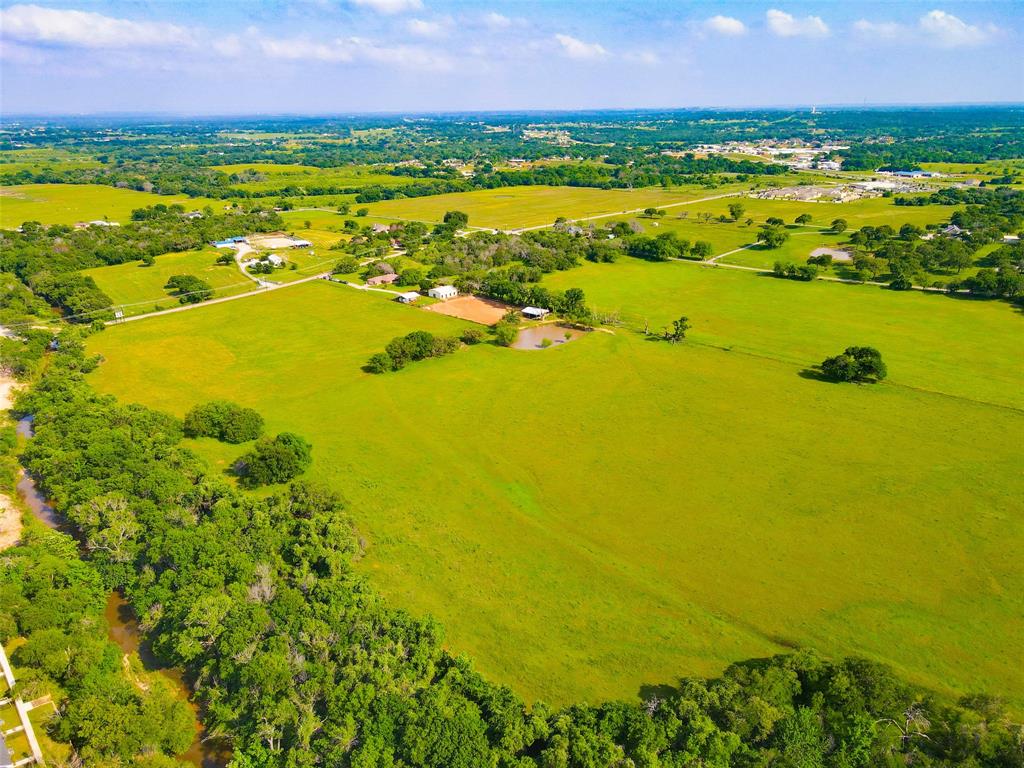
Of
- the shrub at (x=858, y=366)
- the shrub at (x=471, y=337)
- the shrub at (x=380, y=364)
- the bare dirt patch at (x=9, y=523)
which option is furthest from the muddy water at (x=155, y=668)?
the shrub at (x=858, y=366)

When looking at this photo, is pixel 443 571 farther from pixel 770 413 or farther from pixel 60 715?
pixel 770 413

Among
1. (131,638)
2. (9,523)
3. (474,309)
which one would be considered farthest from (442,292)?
(131,638)

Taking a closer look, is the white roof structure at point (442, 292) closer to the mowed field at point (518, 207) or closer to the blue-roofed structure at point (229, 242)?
the mowed field at point (518, 207)

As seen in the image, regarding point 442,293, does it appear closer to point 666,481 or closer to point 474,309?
point 474,309

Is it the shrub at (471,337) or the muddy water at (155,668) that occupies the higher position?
the shrub at (471,337)

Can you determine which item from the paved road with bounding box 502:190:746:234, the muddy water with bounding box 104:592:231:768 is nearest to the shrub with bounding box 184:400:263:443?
the muddy water with bounding box 104:592:231:768

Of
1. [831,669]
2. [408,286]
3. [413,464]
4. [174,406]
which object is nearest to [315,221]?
[408,286]

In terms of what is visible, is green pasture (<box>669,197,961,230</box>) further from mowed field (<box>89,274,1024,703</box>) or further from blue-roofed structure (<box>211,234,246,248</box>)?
blue-roofed structure (<box>211,234,246,248</box>)
